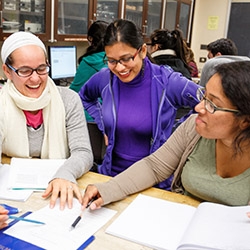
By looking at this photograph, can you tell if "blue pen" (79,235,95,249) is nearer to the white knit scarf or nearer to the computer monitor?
the white knit scarf

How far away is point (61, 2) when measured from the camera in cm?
291

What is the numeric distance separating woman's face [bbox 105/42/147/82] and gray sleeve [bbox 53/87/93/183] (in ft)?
0.80

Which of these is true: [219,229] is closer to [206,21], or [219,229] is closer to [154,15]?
[154,15]

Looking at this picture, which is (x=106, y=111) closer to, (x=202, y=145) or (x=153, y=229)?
(x=202, y=145)

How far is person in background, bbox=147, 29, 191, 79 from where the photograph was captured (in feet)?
8.69

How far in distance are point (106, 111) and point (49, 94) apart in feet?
1.11

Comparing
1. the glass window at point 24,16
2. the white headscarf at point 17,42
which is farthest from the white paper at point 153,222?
the glass window at point 24,16

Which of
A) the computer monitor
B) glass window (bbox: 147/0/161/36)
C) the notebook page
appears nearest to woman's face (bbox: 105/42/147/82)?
the notebook page

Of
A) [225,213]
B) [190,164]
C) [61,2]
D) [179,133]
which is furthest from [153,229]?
[61,2]

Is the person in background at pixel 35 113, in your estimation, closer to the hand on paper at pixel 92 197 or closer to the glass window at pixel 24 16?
the hand on paper at pixel 92 197

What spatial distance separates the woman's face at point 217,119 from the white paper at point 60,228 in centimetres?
42

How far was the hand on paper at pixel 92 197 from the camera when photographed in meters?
1.01

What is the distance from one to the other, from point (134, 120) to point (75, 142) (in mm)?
336

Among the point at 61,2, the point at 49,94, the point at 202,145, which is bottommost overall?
the point at 202,145
